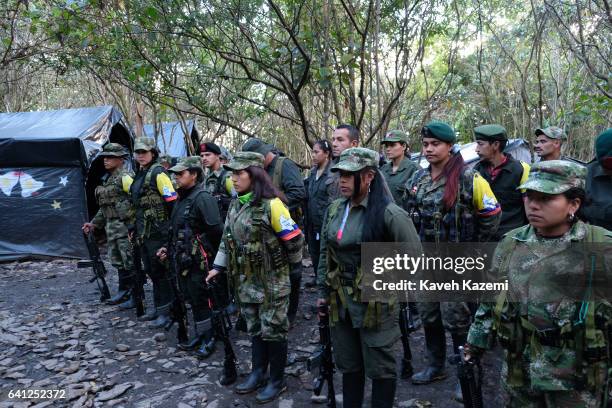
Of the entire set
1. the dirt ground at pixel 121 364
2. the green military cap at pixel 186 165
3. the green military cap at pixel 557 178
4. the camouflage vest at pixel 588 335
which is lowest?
the dirt ground at pixel 121 364

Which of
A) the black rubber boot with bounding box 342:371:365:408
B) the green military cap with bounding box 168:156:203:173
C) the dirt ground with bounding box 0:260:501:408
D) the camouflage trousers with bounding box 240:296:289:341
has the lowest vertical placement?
the dirt ground with bounding box 0:260:501:408

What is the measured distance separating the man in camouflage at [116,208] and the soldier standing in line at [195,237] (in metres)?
1.65

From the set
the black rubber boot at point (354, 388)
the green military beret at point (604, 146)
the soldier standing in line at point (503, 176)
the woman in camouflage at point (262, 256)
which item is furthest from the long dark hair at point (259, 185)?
the green military beret at point (604, 146)

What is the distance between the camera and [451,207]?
334cm

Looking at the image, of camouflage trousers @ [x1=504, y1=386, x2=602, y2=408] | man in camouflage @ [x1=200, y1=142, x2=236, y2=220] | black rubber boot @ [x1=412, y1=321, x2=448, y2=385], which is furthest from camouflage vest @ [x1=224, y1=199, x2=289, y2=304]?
man in camouflage @ [x1=200, y1=142, x2=236, y2=220]

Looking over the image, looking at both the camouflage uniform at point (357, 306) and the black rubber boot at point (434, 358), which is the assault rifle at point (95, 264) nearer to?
the camouflage uniform at point (357, 306)

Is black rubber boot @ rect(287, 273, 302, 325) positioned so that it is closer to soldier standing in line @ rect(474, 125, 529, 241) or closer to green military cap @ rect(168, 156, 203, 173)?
green military cap @ rect(168, 156, 203, 173)

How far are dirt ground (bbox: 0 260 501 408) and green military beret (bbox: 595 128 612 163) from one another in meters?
2.03

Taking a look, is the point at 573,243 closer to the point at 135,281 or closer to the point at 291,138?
A: the point at 135,281

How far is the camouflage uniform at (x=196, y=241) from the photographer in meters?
4.44

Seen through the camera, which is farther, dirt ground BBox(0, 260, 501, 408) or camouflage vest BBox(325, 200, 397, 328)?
dirt ground BBox(0, 260, 501, 408)

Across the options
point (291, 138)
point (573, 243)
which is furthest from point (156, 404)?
point (291, 138)

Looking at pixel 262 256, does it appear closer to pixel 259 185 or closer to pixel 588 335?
pixel 259 185

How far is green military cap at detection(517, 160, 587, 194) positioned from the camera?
191 centimetres
